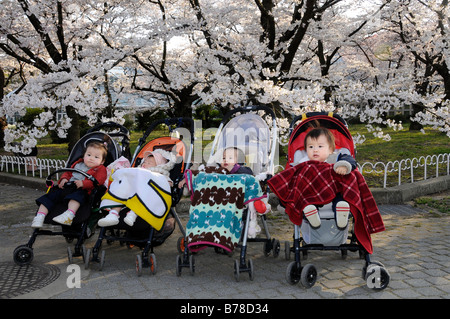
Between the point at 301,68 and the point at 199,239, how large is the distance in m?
11.1

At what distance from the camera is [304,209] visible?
13.2 feet

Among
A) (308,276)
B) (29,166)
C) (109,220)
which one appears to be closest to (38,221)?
(109,220)

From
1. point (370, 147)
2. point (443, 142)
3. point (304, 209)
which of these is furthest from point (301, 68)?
point (304, 209)

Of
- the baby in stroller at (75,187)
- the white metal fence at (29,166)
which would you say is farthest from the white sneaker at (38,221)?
the white metal fence at (29,166)

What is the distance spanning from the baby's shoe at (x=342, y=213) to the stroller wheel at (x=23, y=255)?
3347mm

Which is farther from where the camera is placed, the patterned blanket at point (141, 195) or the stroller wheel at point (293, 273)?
the patterned blanket at point (141, 195)

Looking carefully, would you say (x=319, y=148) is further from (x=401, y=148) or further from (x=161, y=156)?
(x=401, y=148)

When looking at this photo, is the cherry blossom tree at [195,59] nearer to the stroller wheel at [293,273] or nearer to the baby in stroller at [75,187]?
the baby in stroller at [75,187]

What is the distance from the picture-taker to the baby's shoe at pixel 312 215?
158 inches

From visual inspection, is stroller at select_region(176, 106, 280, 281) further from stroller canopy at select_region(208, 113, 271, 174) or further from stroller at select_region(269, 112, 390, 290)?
stroller at select_region(269, 112, 390, 290)

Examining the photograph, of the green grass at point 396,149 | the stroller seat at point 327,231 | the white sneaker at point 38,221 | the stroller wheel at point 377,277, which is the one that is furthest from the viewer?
the green grass at point 396,149

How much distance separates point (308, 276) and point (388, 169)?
7.05 metres

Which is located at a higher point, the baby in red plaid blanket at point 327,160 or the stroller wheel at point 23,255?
the baby in red plaid blanket at point 327,160
